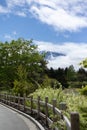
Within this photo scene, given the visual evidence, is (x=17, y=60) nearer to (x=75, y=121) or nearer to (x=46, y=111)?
(x=46, y=111)

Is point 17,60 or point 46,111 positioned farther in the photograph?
point 17,60

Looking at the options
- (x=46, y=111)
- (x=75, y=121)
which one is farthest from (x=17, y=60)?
(x=75, y=121)

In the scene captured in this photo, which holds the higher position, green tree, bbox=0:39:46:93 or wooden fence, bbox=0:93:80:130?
green tree, bbox=0:39:46:93

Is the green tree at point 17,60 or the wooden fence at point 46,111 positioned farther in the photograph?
the green tree at point 17,60

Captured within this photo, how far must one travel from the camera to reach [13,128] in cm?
1730

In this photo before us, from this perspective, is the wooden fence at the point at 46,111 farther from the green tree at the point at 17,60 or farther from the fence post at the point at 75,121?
the green tree at the point at 17,60

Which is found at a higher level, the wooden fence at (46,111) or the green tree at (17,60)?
the green tree at (17,60)

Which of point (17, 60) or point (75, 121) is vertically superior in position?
point (17, 60)

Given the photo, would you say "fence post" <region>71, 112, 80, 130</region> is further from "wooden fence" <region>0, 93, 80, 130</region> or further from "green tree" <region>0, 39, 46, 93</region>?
"green tree" <region>0, 39, 46, 93</region>

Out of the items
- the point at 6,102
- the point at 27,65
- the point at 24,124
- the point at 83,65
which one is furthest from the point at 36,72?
the point at 83,65

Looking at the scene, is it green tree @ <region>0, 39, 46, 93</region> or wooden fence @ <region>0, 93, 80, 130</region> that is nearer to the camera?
wooden fence @ <region>0, 93, 80, 130</region>

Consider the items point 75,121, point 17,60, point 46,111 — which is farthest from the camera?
point 17,60

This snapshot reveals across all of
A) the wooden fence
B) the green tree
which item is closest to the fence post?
the wooden fence

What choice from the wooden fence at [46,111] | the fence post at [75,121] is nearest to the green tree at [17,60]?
the wooden fence at [46,111]
